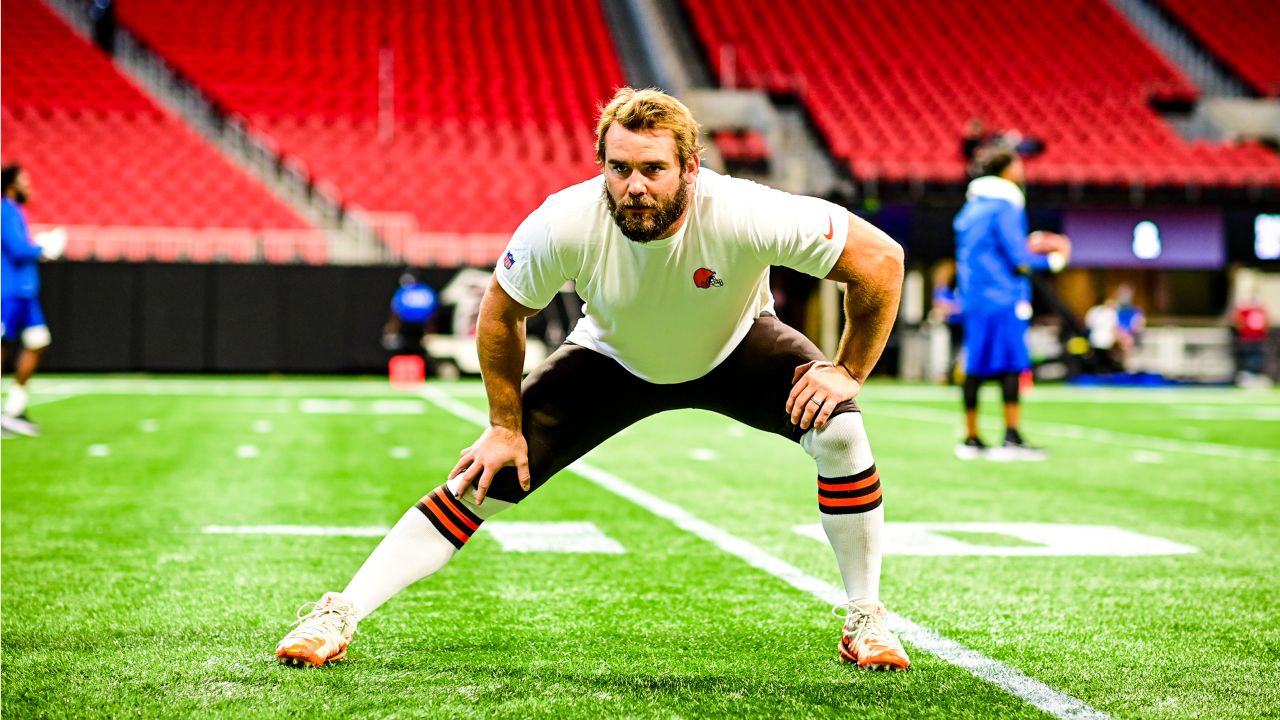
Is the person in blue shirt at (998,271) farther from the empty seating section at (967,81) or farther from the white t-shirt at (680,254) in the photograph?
the empty seating section at (967,81)

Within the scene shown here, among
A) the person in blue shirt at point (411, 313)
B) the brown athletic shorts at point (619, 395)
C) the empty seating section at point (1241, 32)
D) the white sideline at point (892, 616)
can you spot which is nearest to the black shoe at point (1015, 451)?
the white sideline at point (892, 616)

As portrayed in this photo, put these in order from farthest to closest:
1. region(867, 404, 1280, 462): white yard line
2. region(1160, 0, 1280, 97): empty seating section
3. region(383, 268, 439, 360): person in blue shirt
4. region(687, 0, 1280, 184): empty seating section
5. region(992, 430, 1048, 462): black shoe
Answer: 1. region(1160, 0, 1280, 97): empty seating section
2. region(687, 0, 1280, 184): empty seating section
3. region(383, 268, 439, 360): person in blue shirt
4. region(867, 404, 1280, 462): white yard line
5. region(992, 430, 1048, 462): black shoe

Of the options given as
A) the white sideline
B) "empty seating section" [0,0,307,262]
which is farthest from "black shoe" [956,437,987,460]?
"empty seating section" [0,0,307,262]

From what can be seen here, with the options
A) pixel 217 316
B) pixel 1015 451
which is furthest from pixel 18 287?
pixel 217 316

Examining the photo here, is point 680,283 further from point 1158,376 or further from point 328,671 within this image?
point 1158,376

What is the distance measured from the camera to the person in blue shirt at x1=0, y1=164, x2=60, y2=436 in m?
9.71

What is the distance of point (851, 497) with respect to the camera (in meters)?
3.51

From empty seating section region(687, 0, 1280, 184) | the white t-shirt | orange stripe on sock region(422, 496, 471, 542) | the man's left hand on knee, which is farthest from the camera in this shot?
empty seating section region(687, 0, 1280, 184)

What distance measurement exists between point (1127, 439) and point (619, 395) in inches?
337

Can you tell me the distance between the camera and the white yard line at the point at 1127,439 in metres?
9.99

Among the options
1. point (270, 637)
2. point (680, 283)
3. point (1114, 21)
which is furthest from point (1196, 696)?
point (1114, 21)

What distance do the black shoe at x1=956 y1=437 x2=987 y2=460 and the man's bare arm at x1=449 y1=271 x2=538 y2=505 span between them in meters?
6.17

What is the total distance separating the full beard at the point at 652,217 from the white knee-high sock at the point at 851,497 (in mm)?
680

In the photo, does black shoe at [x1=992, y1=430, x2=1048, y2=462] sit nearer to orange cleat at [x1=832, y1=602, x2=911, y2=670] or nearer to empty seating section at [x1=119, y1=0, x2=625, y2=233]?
orange cleat at [x1=832, y1=602, x2=911, y2=670]
